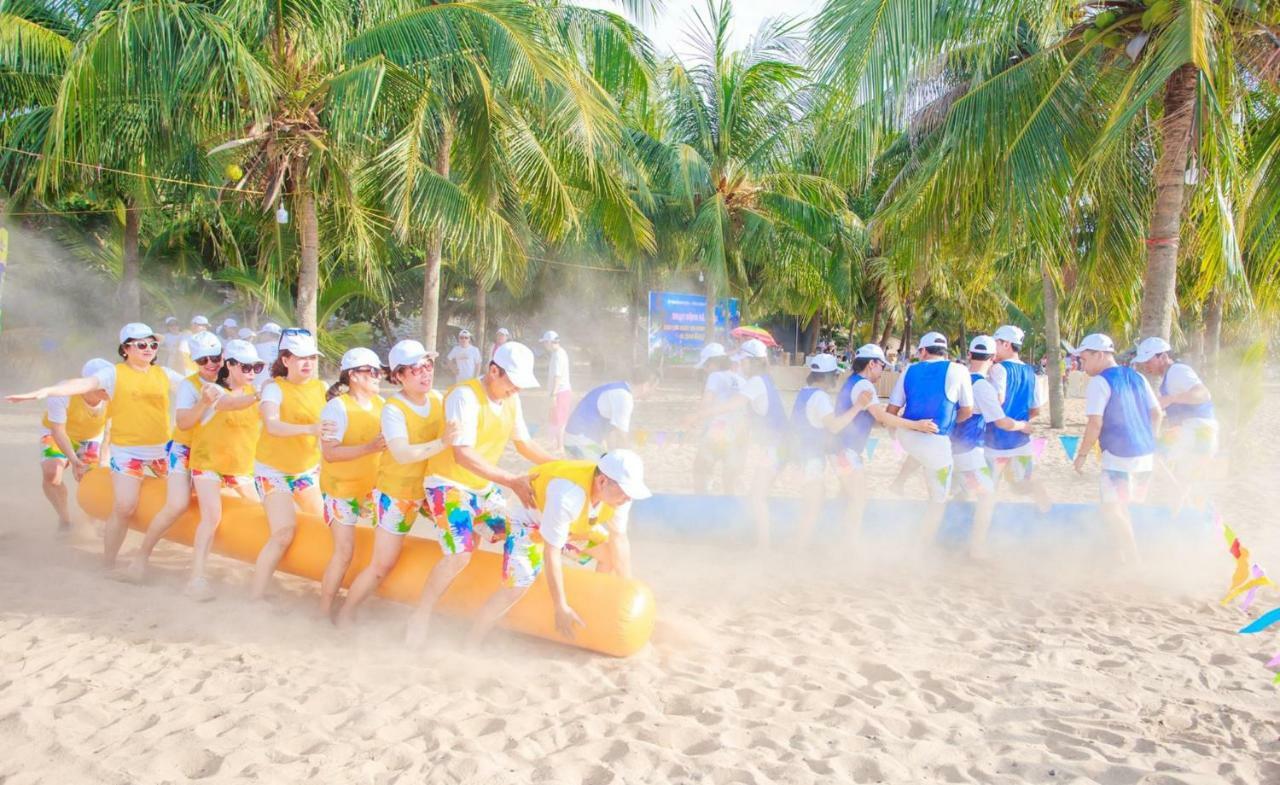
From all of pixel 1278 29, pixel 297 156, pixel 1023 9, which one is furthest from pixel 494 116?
→ pixel 1278 29

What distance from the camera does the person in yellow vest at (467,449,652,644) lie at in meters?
3.54

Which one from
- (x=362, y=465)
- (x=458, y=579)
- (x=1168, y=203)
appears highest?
(x=1168, y=203)

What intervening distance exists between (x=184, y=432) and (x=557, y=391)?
15.6 feet

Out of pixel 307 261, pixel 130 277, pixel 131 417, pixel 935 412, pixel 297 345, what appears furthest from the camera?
pixel 130 277

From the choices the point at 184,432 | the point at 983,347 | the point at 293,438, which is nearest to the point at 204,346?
the point at 184,432

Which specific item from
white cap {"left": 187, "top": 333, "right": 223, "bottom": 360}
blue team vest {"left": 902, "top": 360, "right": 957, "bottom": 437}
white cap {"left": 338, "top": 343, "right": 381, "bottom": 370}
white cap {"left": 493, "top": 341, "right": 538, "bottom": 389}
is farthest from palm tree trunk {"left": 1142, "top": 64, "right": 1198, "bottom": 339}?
white cap {"left": 187, "top": 333, "right": 223, "bottom": 360}

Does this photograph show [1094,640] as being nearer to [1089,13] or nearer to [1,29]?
[1089,13]

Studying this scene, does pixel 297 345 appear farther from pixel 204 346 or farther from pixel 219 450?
pixel 219 450

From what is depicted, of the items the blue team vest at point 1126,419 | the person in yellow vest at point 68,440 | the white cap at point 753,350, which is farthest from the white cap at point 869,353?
the person in yellow vest at point 68,440

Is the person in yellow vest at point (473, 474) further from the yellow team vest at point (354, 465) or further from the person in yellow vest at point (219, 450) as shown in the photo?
the person in yellow vest at point (219, 450)

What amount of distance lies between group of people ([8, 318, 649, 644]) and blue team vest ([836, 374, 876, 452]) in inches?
88.5

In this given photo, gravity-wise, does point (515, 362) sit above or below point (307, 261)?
below

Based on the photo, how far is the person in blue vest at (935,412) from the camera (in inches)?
217

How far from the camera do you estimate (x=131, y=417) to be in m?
5.07
